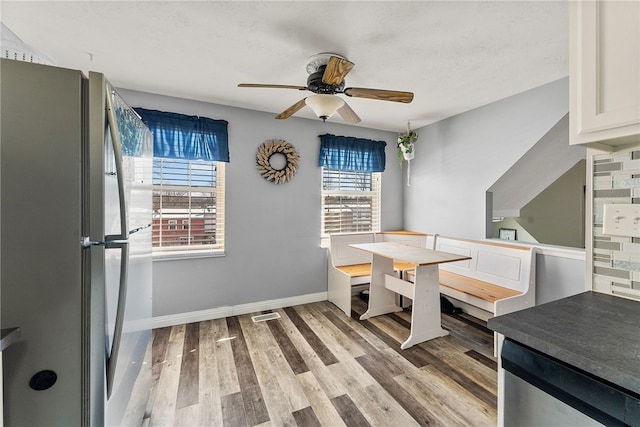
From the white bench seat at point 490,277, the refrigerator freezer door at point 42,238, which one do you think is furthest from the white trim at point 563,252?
the refrigerator freezer door at point 42,238

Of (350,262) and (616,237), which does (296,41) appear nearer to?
(616,237)

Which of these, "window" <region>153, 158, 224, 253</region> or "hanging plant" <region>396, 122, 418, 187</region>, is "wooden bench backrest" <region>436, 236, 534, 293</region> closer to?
"hanging plant" <region>396, 122, 418, 187</region>

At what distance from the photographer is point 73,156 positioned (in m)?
0.84

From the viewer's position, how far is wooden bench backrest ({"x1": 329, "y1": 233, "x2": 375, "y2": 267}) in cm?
344

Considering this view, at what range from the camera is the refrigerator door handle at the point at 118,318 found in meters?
0.95

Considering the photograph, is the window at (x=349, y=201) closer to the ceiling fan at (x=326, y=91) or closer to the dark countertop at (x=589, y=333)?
the ceiling fan at (x=326, y=91)

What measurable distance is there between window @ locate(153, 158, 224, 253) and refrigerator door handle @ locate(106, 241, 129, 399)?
200cm

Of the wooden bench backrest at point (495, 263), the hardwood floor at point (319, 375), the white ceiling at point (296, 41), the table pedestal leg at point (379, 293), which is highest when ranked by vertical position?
the white ceiling at point (296, 41)

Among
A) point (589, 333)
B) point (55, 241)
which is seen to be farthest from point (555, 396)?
point (55, 241)

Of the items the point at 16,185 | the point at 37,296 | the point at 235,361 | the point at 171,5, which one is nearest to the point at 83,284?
the point at 37,296

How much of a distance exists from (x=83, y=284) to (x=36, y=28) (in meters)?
1.95

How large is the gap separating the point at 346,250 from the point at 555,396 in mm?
2815

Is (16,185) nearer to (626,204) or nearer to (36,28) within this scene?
(36,28)

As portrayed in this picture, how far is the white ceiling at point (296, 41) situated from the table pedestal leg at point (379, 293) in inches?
73.7
